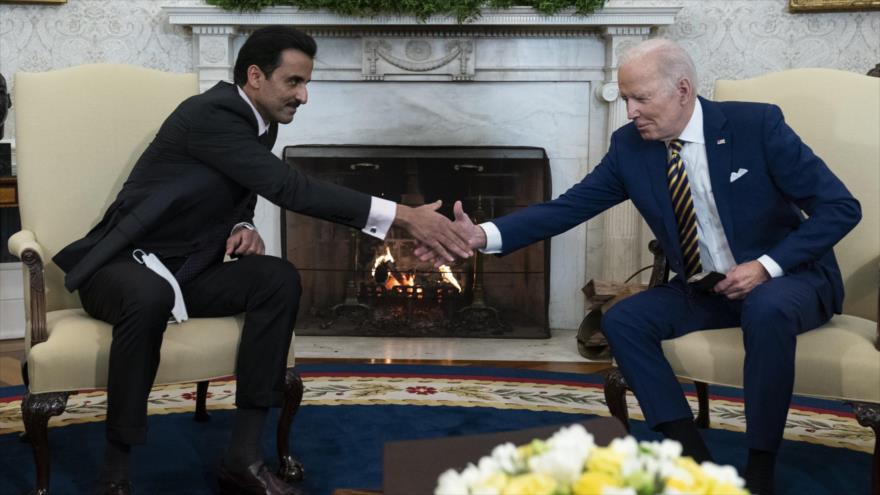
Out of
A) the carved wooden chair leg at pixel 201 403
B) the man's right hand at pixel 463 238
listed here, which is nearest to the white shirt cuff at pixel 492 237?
the man's right hand at pixel 463 238

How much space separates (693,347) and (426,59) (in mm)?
2558

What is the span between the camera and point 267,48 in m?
2.61

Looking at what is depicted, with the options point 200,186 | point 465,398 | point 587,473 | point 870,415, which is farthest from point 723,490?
point 465,398

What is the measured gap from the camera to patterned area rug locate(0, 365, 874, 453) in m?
3.13

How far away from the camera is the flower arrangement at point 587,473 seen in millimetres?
1034

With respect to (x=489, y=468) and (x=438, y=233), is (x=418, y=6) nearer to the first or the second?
(x=438, y=233)

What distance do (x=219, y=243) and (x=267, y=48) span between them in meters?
0.53

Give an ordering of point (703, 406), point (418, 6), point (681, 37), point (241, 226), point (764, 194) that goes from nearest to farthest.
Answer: point (764, 194)
point (241, 226)
point (703, 406)
point (418, 6)
point (681, 37)

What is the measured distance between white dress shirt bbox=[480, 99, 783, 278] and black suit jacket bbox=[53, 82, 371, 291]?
85 centimetres

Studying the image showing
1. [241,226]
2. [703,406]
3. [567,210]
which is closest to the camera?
[241,226]

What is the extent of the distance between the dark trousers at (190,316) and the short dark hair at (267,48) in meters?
0.51

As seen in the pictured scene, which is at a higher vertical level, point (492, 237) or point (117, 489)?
point (492, 237)

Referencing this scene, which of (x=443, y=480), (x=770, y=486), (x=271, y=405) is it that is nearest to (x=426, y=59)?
(x=271, y=405)

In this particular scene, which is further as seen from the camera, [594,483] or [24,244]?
[24,244]
